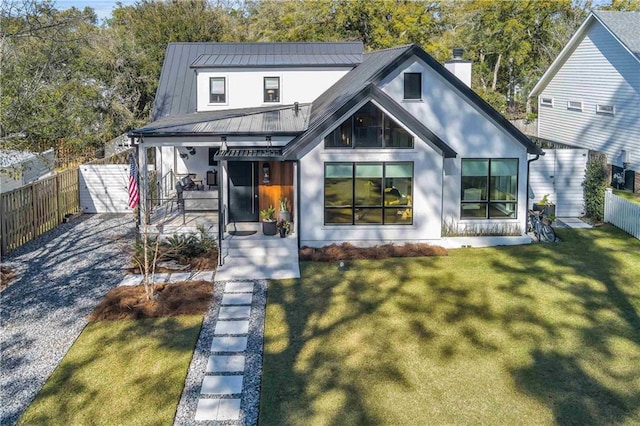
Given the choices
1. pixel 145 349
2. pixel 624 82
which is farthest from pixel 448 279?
pixel 624 82

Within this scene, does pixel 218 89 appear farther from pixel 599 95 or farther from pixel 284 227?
pixel 599 95

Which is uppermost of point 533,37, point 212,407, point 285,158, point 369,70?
point 533,37

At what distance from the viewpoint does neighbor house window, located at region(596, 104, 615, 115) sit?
25.3m

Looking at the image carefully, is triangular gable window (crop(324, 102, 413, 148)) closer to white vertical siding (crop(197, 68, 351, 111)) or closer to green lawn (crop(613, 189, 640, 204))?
white vertical siding (crop(197, 68, 351, 111))

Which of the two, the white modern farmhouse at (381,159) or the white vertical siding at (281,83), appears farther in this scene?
the white vertical siding at (281,83)

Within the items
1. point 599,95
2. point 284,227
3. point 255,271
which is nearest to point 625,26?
point 599,95

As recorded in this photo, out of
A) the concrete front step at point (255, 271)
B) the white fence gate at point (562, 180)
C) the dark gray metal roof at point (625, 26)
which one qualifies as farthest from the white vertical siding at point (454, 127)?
the dark gray metal roof at point (625, 26)

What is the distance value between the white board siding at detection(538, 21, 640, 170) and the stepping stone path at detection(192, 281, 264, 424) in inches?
702

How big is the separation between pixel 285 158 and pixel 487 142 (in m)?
5.96

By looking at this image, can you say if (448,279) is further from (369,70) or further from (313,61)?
(313,61)

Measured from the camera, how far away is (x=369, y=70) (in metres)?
19.2

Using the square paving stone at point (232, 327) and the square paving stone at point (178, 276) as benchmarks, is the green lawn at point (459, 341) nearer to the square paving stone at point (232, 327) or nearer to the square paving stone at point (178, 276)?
the square paving stone at point (232, 327)

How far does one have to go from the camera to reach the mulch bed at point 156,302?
12.7 metres

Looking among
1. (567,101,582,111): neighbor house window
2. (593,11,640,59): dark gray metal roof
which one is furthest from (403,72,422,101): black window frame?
(567,101,582,111): neighbor house window
